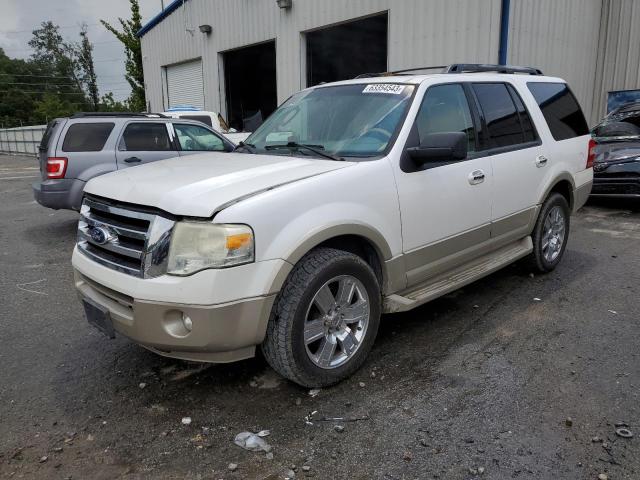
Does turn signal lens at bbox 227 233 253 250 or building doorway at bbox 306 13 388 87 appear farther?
building doorway at bbox 306 13 388 87

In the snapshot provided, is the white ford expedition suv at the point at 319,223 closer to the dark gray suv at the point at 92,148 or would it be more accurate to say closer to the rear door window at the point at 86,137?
the dark gray suv at the point at 92,148

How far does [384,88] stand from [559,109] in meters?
2.39

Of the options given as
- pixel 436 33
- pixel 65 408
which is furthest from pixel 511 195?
pixel 436 33

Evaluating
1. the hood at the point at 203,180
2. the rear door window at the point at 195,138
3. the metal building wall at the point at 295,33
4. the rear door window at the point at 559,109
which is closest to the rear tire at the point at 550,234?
the rear door window at the point at 559,109

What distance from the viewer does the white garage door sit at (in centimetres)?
1870

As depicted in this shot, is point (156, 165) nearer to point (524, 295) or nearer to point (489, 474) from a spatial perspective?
point (489, 474)

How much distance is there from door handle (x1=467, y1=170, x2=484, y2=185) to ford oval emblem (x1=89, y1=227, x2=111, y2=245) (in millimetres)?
2533

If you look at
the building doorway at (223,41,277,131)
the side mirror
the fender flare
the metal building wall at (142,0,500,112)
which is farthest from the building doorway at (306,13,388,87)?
the fender flare

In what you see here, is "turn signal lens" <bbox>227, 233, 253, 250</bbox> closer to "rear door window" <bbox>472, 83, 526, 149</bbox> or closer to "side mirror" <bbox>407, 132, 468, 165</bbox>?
"side mirror" <bbox>407, 132, 468, 165</bbox>

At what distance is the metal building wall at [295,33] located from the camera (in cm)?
1002

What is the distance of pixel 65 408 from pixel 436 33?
32.4ft

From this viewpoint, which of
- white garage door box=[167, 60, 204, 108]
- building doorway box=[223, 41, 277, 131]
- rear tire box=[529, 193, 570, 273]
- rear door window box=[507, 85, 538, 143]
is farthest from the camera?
white garage door box=[167, 60, 204, 108]

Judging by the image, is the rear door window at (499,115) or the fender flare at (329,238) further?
the rear door window at (499,115)

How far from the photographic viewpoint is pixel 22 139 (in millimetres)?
28984
